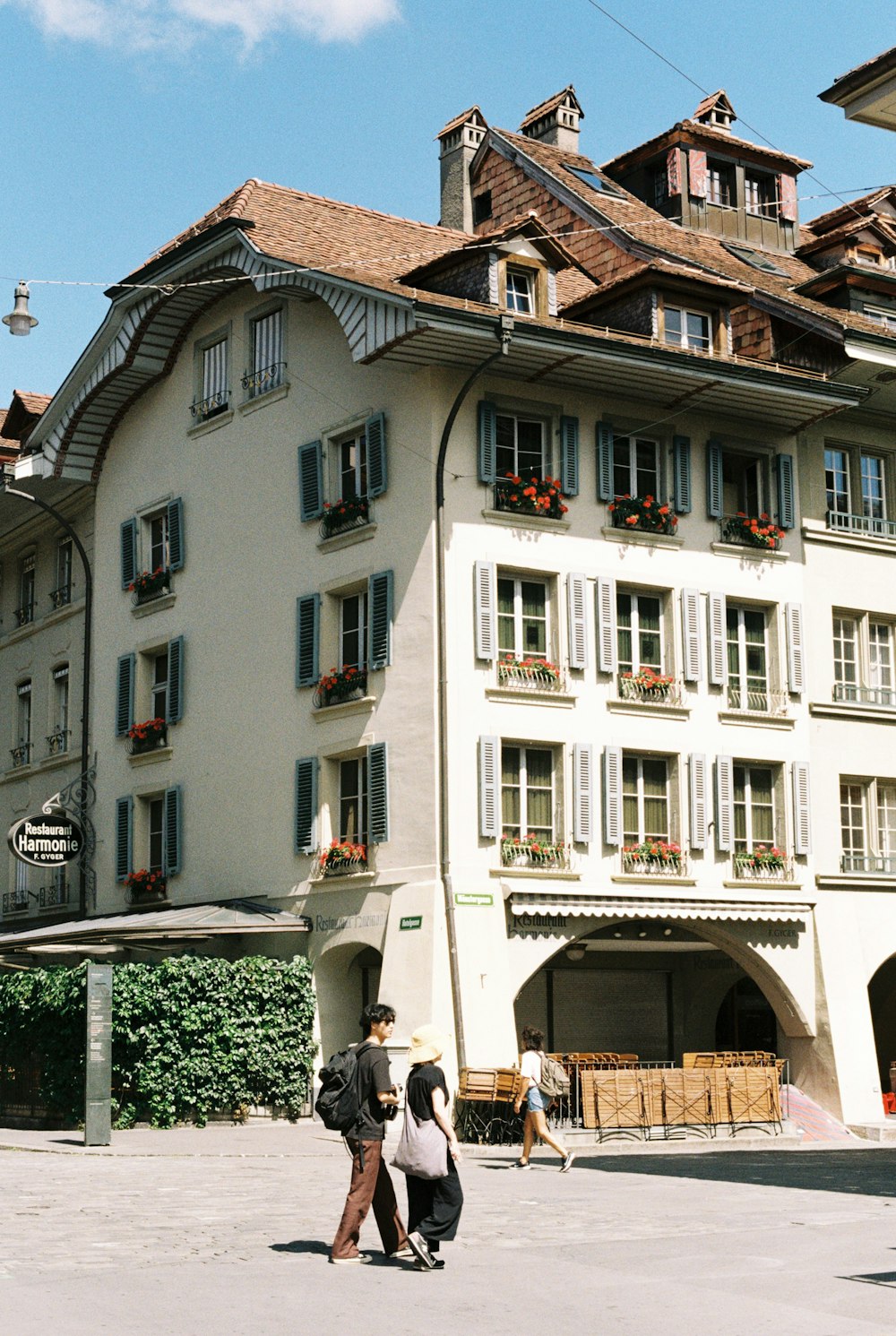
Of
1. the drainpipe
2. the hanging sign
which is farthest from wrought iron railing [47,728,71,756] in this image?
the drainpipe

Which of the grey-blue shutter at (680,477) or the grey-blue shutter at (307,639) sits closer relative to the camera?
the grey-blue shutter at (307,639)

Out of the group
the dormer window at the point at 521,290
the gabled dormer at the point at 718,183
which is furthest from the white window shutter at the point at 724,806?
the gabled dormer at the point at 718,183

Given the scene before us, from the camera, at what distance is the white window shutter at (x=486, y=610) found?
27.9 metres

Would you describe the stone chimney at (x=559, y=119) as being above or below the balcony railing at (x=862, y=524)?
above

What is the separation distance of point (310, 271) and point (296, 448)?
3.29 metres

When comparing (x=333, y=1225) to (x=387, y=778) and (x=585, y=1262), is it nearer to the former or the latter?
(x=585, y=1262)

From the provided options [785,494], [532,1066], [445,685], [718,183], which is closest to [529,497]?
[445,685]

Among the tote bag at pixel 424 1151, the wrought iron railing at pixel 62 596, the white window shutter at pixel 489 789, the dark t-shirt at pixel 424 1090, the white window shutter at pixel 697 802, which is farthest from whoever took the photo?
the wrought iron railing at pixel 62 596

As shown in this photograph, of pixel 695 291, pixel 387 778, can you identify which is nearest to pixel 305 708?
pixel 387 778

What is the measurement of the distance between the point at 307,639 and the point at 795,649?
7873 mm

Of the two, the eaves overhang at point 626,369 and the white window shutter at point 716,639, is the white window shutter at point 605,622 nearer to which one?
the white window shutter at point 716,639

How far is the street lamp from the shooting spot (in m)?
24.0

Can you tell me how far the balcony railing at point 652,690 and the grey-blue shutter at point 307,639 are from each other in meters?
4.77

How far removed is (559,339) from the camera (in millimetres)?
27766
